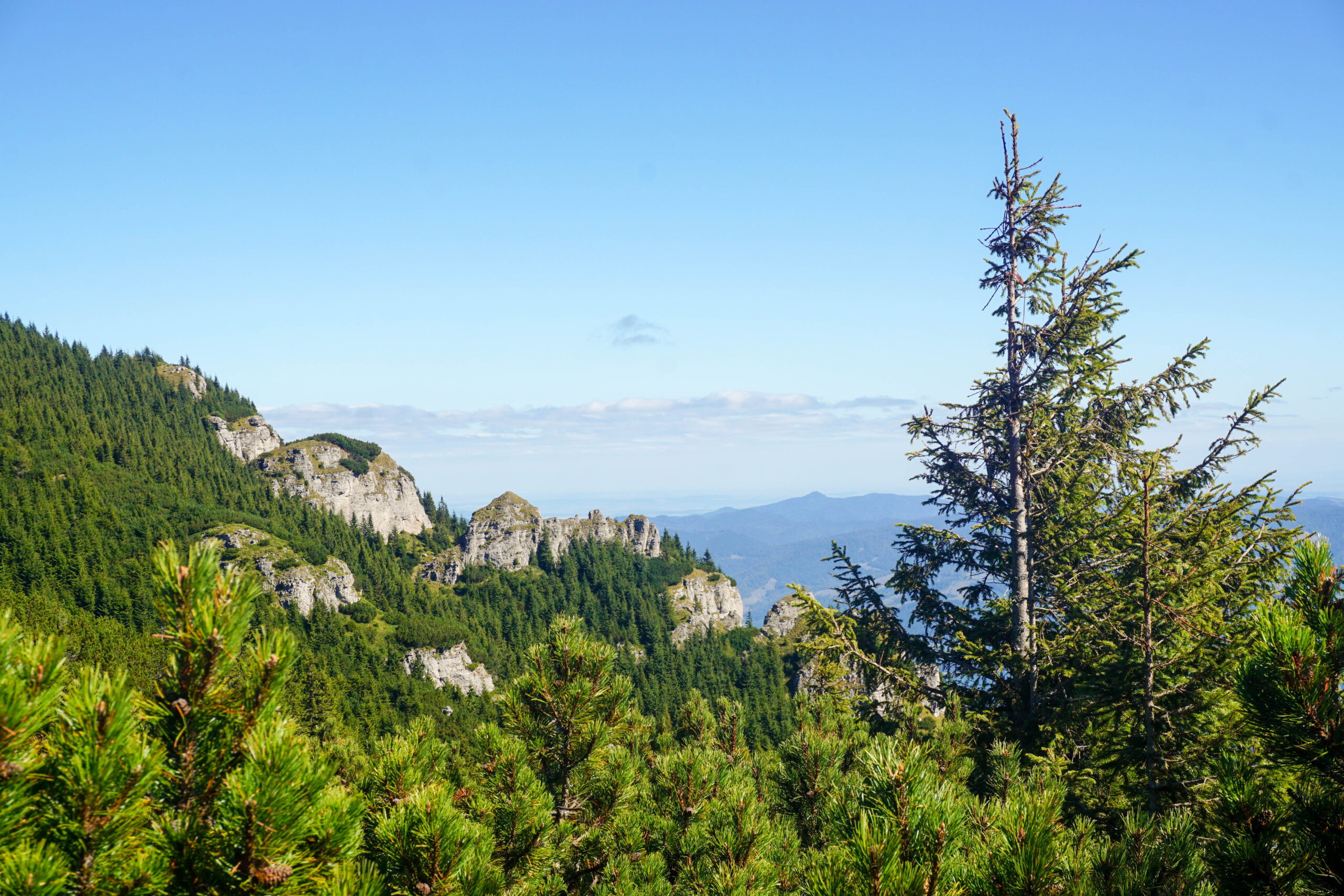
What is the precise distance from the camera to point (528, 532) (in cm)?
17612

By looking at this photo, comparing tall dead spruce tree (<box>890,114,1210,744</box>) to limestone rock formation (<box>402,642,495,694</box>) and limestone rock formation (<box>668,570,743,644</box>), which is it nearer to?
limestone rock formation (<box>402,642,495,694</box>)

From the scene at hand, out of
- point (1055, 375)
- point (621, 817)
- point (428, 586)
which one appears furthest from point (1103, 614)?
point (428, 586)

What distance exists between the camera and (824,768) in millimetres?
8141

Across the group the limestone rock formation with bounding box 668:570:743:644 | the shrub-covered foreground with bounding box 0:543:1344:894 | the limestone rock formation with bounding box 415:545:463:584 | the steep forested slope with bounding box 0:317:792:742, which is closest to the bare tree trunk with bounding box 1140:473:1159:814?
the shrub-covered foreground with bounding box 0:543:1344:894

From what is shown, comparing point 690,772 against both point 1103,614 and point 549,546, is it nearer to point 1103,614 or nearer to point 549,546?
point 1103,614

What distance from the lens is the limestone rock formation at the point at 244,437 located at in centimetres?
18925

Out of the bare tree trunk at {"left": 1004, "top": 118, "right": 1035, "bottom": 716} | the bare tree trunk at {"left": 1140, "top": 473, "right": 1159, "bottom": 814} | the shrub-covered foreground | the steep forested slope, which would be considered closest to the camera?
the shrub-covered foreground

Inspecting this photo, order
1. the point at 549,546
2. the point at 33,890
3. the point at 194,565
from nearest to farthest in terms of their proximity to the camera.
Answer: the point at 33,890 → the point at 194,565 → the point at 549,546

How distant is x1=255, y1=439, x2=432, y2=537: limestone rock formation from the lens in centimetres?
17888

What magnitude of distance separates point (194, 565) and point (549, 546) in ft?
596

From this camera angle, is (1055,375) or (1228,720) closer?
(1228,720)

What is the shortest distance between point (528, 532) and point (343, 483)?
2172 inches

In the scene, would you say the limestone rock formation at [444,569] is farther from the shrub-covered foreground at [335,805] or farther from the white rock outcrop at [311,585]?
the shrub-covered foreground at [335,805]

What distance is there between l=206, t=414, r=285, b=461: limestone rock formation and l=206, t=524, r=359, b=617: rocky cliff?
228 feet
